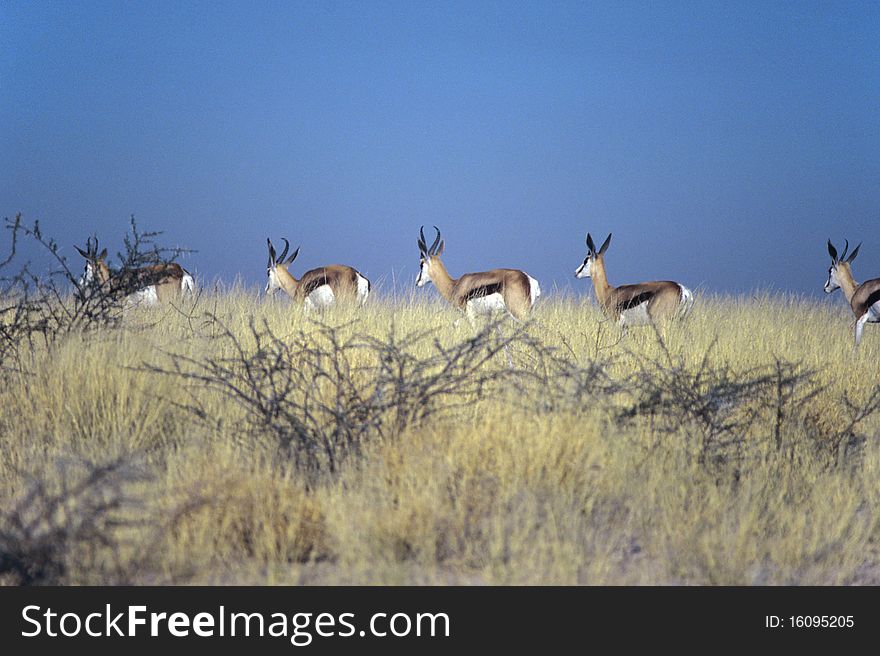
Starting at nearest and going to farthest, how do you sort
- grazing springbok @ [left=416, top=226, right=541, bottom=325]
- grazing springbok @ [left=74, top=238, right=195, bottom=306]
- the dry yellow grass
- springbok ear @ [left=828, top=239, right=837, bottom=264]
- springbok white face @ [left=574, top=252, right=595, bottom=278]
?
the dry yellow grass → grazing springbok @ [left=74, top=238, right=195, bottom=306] → grazing springbok @ [left=416, top=226, right=541, bottom=325] → springbok white face @ [left=574, top=252, right=595, bottom=278] → springbok ear @ [left=828, top=239, right=837, bottom=264]

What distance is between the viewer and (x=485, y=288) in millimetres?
14336

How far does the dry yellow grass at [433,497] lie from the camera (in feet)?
13.8

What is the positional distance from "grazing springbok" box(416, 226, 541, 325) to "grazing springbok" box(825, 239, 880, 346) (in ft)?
16.5

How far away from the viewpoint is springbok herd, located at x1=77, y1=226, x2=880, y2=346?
1424 cm

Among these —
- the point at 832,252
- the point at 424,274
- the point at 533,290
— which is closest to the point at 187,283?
the point at 424,274

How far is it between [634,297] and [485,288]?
240 cm

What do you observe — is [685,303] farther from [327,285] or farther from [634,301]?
[327,285]

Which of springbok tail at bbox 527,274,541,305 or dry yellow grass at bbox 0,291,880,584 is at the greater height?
springbok tail at bbox 527,274,541,305

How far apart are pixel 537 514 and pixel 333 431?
155 cm

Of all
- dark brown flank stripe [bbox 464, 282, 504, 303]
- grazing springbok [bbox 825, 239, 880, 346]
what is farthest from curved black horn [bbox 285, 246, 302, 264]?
grazing springbok [bbox 825, 239, 880, 346]

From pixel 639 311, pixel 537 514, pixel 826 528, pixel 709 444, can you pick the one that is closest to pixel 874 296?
pixel 639 311

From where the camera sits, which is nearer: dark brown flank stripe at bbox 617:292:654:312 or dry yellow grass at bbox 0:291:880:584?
dry yellow grass at bbox 0:291:880:584

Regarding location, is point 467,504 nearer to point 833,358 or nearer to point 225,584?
point 225,584

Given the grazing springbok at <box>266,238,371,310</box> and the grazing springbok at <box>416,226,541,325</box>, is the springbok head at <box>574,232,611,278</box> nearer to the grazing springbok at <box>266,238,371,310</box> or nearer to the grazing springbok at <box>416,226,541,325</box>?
the grazing springbok at <box>416,226,541,325</box>
